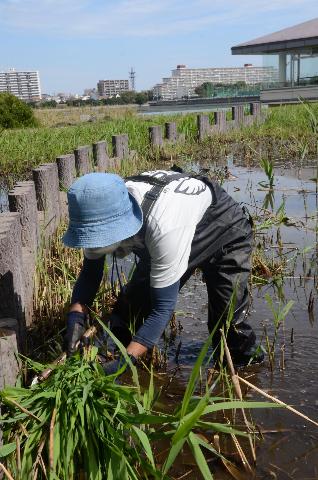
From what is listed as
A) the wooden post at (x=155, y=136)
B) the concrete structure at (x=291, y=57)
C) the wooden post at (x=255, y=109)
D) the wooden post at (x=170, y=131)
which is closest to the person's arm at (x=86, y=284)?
the wooden post at (x=155, y=136)

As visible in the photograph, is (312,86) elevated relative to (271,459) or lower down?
elevated

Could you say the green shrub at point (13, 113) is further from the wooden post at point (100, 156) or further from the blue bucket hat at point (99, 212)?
the blue bucket hat at point (99, 212)

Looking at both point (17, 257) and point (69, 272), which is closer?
point (17, 257)

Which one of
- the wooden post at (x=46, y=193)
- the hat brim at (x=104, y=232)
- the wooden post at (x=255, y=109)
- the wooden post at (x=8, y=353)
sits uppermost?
the wooden post at (x=255, y=109)

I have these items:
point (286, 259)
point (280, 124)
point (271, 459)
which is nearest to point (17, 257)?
point (271, 459)

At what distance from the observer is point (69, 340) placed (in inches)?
99.4

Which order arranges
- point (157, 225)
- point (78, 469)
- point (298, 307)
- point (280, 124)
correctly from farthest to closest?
point (280, 124)
point (298, 307)
point (157, 225)
point (78, 469)

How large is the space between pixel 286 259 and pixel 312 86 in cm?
2073

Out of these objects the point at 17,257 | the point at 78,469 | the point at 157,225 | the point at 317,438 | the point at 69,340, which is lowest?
the point at 317,438

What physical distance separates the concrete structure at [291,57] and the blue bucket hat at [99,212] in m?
22.5

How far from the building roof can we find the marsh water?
20390mm

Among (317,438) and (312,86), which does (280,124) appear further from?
(312,86)

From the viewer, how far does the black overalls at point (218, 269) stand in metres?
2.72

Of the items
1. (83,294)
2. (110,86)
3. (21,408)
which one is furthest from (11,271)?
(110,86)
